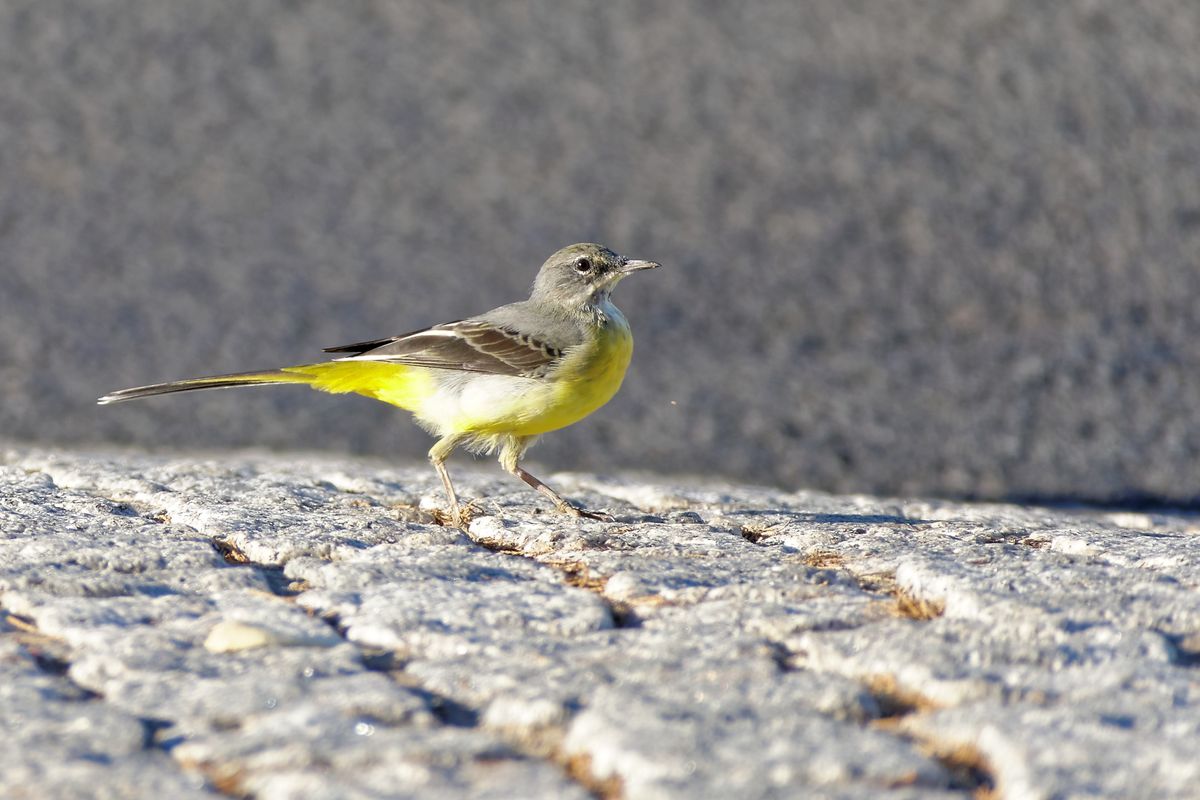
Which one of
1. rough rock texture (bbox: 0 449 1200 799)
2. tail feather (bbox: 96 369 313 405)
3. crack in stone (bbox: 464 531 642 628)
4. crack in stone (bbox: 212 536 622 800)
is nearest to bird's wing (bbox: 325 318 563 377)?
tail feather (bbox: 96 369 313 405)

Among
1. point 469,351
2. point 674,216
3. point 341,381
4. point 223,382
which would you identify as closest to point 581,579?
point 469,351

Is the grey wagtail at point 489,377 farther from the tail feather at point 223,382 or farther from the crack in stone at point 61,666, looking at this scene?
the crack in stone at point 61,666

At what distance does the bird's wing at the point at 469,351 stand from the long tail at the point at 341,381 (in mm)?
73

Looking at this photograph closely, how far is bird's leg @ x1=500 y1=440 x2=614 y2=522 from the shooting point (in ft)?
18.5

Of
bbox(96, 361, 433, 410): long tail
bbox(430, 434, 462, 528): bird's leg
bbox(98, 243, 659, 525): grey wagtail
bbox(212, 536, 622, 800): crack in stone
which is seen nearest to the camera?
bbox(212, 536, 622, 800): crack in stone

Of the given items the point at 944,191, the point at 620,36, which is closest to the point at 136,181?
the point at 620,36

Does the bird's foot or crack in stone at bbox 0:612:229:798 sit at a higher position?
the bird's foot

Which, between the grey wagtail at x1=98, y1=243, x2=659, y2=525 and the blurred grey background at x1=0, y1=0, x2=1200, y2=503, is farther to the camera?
the blurred grey background at x1=0, y1=0, x2=1200, y2=503

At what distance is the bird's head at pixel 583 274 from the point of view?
6.96m

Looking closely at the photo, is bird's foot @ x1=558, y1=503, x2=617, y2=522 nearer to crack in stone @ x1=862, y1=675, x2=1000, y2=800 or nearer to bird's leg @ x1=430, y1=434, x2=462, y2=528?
bird's leg @ x1=430, y1=434, x2=462, y2=528

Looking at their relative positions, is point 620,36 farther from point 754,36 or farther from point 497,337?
point 497,337

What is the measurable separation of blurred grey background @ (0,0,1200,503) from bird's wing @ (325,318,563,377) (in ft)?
16.2

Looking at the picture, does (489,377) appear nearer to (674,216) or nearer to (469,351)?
(469,351)

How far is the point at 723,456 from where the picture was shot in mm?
11398
